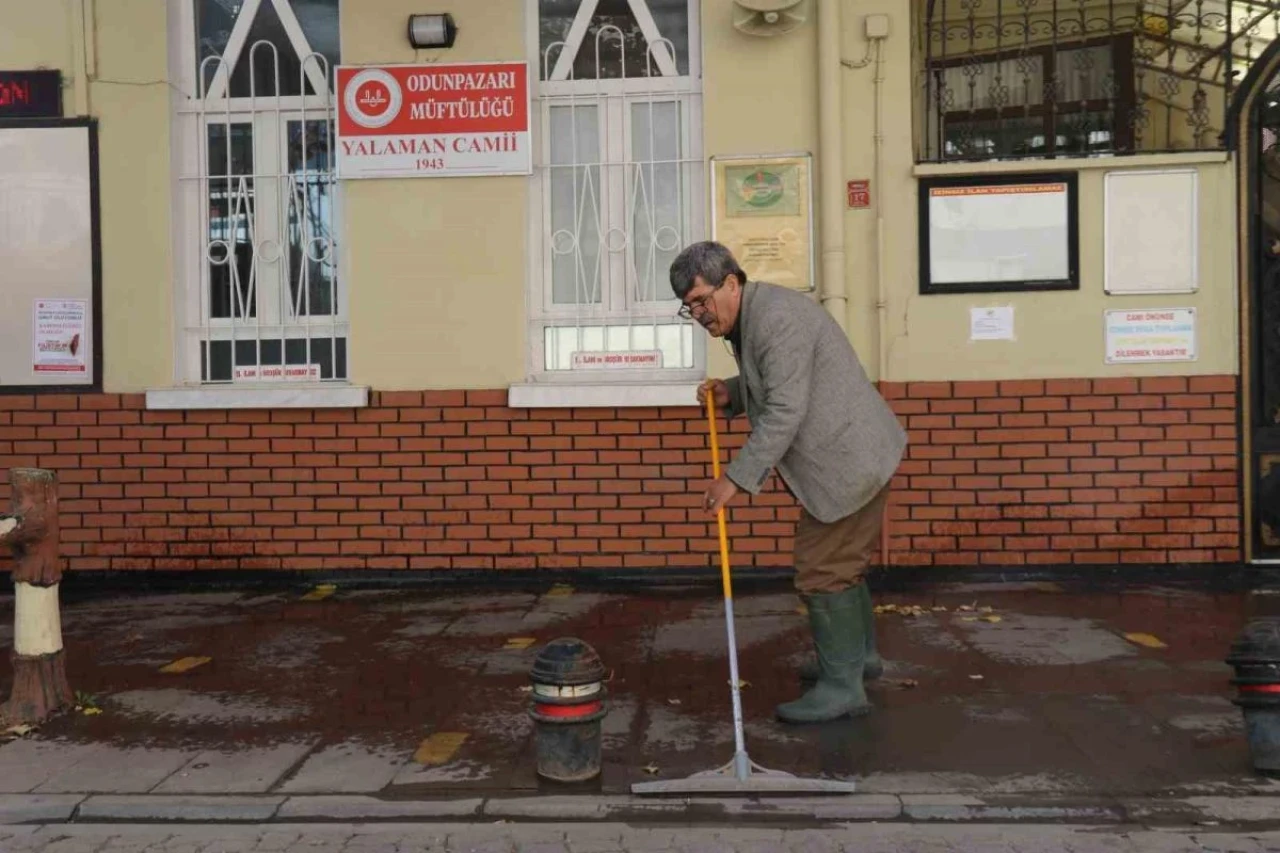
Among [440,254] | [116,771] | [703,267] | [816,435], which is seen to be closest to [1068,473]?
[816,435]

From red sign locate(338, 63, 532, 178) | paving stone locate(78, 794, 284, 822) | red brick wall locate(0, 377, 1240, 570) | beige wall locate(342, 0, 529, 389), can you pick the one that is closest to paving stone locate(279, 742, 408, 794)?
paving stone locate(78, 794, 284, 822)

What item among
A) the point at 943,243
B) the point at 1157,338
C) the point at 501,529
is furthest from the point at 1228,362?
the point at 501,529

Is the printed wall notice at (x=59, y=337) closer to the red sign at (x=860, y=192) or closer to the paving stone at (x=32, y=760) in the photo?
the paving stone at (x=32, y=760)

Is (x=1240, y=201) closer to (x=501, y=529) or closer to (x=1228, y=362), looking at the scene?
(x=1228, y=362)

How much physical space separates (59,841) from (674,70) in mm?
5860

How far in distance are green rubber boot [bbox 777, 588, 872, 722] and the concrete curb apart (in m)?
0.78

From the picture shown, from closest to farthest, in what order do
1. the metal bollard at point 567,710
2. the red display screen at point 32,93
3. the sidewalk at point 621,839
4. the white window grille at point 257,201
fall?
1. the sidewalk at point 621,839
2. the metal bollard at point 567,710
3. the red display screen at point 32,93
4. the white window grille at point 257,201

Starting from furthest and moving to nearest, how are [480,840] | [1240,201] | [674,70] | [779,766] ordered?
[674,70] → [1240,201] → [779,766] → [480,840]

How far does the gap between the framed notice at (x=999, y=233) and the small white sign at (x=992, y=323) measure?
0.42 ft

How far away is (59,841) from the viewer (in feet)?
14.1

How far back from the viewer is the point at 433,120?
26.8ft

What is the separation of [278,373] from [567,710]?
469 centimetres

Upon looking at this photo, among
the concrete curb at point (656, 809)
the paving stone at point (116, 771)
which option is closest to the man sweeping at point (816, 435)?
the concrete curb at point (656, 809)

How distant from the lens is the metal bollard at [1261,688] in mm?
4445
